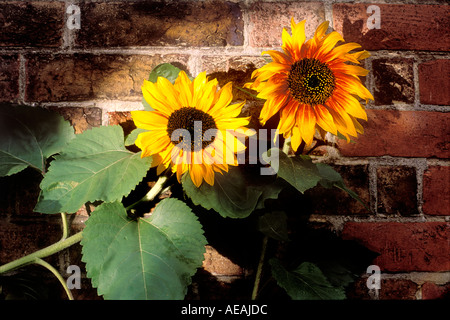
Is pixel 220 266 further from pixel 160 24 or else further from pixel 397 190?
pixel 160 24

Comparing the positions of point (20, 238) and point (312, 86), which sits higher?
point (312, 86)

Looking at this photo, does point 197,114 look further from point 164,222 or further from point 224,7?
point 224,7

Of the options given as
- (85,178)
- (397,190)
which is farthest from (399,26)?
(85,178)

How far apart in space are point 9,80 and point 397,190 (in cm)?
78

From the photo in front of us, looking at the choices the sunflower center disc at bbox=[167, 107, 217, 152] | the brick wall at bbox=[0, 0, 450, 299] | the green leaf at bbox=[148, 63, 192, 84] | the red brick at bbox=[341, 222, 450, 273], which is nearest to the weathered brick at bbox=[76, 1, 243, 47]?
the brick wall at bbox=[0, 0, 450, 299]

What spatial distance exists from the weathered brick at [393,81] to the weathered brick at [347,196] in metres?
0.14

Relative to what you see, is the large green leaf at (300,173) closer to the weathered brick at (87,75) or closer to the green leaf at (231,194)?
the green leaf at (231,194)

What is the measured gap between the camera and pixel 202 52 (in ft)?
2.14

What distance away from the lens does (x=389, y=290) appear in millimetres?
667

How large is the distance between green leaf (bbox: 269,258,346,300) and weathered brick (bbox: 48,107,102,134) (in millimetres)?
418

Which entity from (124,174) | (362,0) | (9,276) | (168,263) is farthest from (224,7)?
(9,276)

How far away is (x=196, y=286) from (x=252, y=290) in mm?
109

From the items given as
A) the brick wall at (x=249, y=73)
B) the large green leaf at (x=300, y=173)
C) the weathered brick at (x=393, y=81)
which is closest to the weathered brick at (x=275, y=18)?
the brick wall at (x=249, y=73)

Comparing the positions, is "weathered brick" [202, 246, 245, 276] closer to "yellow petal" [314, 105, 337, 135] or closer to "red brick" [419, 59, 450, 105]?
"yellow petal" [314, 105, 337, 135]
